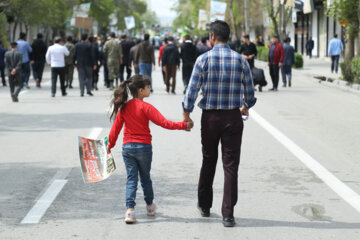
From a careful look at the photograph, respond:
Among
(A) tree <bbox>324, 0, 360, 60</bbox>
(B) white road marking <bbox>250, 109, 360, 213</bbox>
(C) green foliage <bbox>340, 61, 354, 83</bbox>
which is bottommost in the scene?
(B) white road marking <bbox>250, 109, 360, 213</bbox>

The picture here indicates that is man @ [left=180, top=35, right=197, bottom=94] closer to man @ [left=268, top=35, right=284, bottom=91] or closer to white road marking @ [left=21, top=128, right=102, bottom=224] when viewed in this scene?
man @ [left=268, top=35, right=284, bottom=91]

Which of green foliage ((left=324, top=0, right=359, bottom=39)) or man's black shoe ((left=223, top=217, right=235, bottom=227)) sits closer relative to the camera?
man's black shoe ((left=223, top=217, right=235, bottom=227))

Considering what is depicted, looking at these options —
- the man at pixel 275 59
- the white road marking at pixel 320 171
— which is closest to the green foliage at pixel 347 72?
the man at pixel 275 59

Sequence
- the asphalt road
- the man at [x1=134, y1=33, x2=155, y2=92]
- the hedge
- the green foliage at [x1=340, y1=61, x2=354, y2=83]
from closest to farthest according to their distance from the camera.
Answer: the asphalt road < the man at [x1=134, y1=33, x2=155, y2=92] < the green foliage at [x1=340, y1=61, x2=354, y2=83] < the hedge

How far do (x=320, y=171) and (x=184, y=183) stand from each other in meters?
1.79

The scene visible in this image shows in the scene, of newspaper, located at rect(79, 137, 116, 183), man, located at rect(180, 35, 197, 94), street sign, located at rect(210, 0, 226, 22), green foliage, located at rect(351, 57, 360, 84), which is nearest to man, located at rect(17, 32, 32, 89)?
man, located at rect(180, 35, 197, 94)

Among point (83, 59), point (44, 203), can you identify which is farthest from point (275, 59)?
point (44, 203)

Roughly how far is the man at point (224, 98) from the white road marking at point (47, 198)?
1.65 metres

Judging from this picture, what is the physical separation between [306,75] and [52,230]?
2664 cm

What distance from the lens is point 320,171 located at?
28.5 ft

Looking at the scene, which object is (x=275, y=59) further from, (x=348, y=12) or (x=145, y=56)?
(x=348, y=12)

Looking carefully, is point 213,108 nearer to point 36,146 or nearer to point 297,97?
point 36,146

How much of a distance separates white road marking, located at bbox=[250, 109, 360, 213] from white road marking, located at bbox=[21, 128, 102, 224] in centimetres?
290

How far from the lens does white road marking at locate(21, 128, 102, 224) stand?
6387 millimetres
